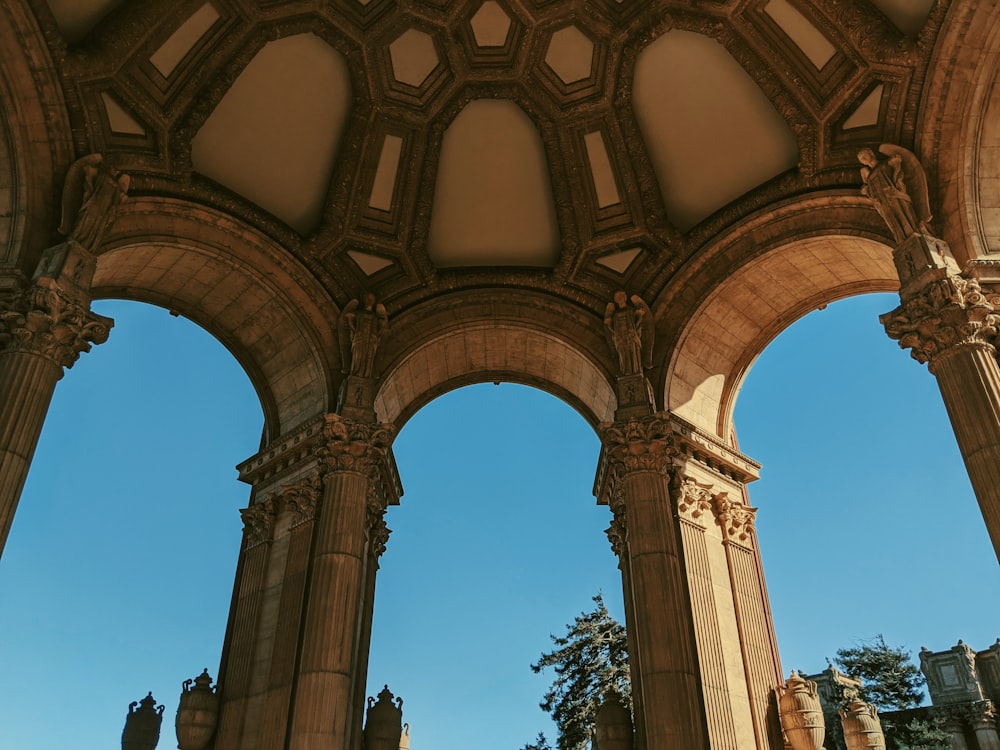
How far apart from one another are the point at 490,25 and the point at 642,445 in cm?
777

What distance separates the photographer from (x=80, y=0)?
11.5 metres

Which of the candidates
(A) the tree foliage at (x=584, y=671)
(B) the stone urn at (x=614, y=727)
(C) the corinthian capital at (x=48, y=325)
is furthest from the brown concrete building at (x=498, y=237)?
(A) the tree foliage at (x=584, y=671)

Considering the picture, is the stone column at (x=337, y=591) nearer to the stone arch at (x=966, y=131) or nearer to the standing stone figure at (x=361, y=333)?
the standing stone figure at (x=361, y=333)

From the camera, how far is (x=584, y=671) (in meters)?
25.8

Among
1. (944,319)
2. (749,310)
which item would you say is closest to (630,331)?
(749,310)

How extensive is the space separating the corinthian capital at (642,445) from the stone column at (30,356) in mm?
7489

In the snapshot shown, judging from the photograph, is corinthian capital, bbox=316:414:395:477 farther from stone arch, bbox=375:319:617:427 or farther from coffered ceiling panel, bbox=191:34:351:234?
coffered ceiling panel, bbox=191:34:351:234

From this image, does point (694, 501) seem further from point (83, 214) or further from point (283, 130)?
point (83, 214)

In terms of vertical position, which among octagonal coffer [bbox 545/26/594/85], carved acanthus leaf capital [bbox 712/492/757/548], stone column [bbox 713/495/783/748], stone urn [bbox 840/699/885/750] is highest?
octagonal coffer [bbox 545/26/594/85]

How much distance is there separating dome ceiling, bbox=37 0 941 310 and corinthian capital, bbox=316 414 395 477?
281 cm

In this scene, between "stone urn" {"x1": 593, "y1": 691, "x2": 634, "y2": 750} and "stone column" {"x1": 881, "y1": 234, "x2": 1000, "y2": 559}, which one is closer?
"stone column" {"x1": 881, "y1": 234, "x2": 1000, "y2": 559}

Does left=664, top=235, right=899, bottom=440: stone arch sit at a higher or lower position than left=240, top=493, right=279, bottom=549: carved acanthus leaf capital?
higher

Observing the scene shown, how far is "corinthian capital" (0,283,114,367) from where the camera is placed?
9.72m

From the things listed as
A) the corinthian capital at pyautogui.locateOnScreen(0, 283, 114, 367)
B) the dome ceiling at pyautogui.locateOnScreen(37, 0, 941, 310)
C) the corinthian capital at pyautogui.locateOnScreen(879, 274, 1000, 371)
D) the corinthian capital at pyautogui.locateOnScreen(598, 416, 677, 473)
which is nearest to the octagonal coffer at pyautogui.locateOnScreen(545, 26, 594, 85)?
the dome ceiling at pyautogui.locateOnScreen(37, 0, 941, 310)
